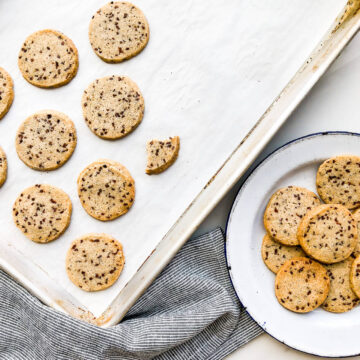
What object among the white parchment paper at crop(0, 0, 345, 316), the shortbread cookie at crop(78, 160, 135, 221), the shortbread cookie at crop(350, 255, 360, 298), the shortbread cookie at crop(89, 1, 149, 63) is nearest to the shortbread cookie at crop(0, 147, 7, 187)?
the white parchment paper at crop(0, 0, 345, 316)

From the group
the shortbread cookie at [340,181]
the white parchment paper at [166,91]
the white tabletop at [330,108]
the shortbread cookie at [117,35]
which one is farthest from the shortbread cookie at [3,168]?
the shortbread cookie at [340,181]

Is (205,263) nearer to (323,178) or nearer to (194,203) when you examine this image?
(194,203)

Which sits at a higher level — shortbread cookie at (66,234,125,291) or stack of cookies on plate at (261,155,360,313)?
stack of cookies on plate at (261,155,360,313)

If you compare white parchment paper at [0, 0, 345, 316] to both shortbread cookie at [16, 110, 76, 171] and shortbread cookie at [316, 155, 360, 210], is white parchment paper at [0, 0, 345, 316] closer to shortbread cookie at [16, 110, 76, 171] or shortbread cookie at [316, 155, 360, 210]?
shortbread cookie at [16, 110, 76, 171]

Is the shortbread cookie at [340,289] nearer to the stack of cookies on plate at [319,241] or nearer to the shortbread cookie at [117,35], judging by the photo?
the stack of cookies on plate at [319,241]

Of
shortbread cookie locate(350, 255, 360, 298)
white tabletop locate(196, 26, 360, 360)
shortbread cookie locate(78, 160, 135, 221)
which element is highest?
white tabletop locate(196, 26, 360, 360)

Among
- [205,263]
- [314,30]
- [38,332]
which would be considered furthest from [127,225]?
[314,30]
